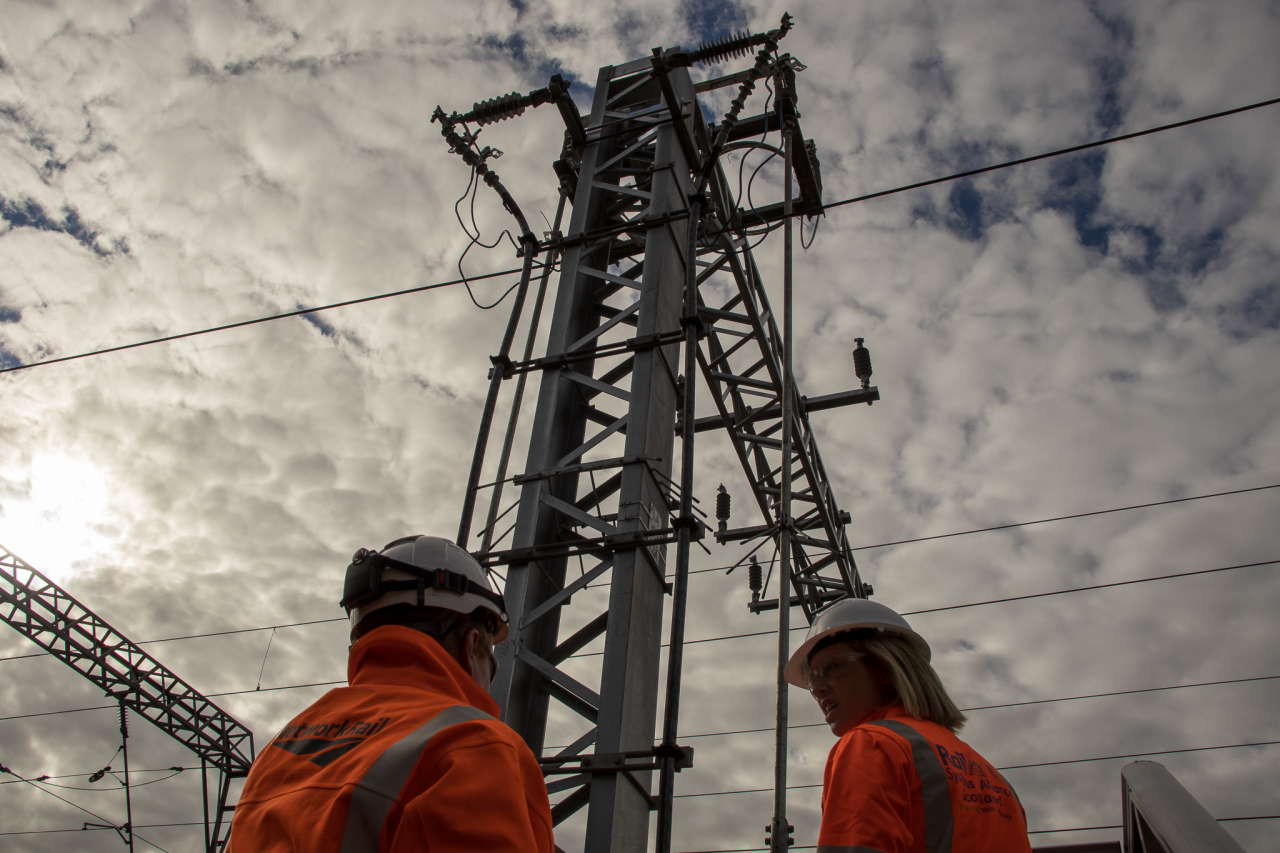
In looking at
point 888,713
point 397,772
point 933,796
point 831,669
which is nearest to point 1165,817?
point 933,796

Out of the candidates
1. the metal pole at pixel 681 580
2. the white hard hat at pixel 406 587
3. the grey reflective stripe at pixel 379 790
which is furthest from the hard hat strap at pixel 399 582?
the metal pole at pixel 681 580

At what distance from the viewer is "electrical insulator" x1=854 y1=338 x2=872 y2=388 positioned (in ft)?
36.4

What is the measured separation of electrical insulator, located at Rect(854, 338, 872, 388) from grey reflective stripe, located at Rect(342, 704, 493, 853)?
400 inches

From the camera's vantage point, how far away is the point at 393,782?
1.43 metres

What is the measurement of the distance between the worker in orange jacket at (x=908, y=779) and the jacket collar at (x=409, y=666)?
Result: 2.82ft

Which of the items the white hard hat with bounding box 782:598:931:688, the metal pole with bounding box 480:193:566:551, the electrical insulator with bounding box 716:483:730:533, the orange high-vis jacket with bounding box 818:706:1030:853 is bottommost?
the orange high-vis jacket with bounding box 818:706:1030:853

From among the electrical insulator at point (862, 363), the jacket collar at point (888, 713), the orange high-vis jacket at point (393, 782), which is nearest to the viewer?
the orange high-vis jacket at point (393, 782)

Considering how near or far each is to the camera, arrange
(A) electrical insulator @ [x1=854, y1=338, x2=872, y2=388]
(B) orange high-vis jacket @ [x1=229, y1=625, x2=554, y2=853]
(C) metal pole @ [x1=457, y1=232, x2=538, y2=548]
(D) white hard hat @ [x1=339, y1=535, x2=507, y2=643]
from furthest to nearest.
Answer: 1. (A) electrical insulator @ [x1=854, y1=338, x2=872, y2=388]
2. (C) metal pole @ [x1=457, y1=232, x2=538, y2=548]
3. (D) white hard hat @ [x1=339, y1=535, x2=507, y2=643]
4. (B) orange high-vis jacket @ [x1=229, y1=625, x2=554, y2=853]

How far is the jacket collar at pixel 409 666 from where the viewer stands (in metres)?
1.79

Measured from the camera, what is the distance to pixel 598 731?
4113 mm

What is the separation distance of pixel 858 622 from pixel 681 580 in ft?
5.26

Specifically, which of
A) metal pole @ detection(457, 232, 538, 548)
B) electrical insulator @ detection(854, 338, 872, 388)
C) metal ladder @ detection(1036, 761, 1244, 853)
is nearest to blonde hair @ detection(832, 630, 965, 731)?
metal ladder @ detection(1036, 761, 1244, 853)

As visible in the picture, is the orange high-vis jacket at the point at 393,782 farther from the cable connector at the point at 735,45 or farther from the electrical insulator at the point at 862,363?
the electrical insulator at the point at 862,363

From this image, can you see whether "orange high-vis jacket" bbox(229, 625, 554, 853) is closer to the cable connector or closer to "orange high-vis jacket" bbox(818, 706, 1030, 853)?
"orange high-vis jacket" bbox(818, 706, 1030, 853)
